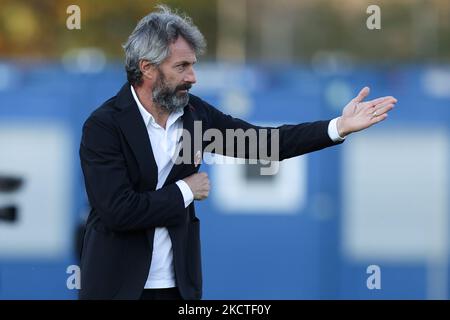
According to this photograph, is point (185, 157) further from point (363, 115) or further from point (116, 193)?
point (363, 115)

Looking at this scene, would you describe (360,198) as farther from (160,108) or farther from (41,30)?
(41,30)

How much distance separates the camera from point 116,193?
4070 mm

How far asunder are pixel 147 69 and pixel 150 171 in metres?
0.46

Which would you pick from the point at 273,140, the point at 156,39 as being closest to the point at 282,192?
the point at 273,140

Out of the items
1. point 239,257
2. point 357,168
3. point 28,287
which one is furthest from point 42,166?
point 357,168

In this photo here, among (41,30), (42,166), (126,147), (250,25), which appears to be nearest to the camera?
(126,147)

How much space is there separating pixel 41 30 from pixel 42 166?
3.99m

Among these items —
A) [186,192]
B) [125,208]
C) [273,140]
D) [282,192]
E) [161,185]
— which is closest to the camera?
[125,208]

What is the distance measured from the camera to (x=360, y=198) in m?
8.12

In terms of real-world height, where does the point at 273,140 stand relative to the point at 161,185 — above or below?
above

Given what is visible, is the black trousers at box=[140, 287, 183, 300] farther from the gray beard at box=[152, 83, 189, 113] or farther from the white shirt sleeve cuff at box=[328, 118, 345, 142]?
the white shirt sleeve cuff at box=[328, 118, 345, 142]

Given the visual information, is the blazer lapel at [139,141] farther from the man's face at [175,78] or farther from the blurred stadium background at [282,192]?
the blurred stadium background at [282,192]

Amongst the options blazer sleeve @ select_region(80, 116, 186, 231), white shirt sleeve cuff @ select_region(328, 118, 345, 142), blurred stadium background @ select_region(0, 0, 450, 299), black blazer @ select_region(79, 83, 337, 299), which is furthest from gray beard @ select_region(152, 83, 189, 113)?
blurred stadium background @ select_region(0, 0, 450, 299)
